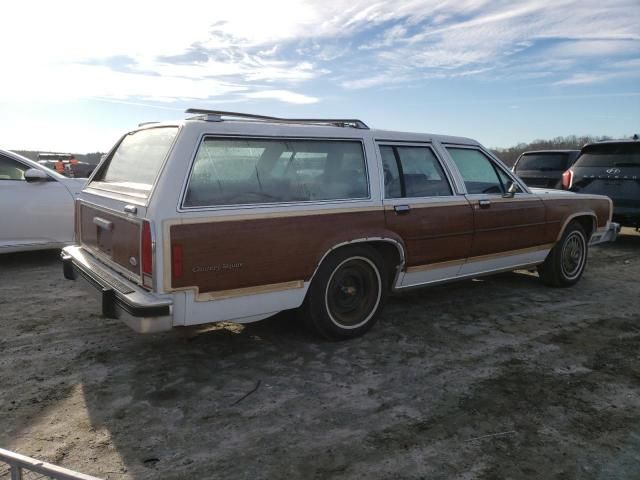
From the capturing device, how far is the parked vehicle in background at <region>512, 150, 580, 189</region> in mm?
11523

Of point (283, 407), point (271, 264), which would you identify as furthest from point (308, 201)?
point (283, 407)

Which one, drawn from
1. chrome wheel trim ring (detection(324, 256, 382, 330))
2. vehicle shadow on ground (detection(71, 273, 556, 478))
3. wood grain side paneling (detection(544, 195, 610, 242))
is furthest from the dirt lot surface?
wood grain side paneling (detection(544, 195, 610, 242))

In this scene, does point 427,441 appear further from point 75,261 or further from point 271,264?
point 75,261

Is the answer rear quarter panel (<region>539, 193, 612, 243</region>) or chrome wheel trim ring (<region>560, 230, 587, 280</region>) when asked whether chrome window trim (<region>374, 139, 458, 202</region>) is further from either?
chrome wheel trim ring (<region>560, 230, 587, 280</region>)

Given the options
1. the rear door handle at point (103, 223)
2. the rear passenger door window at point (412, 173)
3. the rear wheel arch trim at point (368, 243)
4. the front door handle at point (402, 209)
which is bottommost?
the rear wheel arch trim at point (368, 243)

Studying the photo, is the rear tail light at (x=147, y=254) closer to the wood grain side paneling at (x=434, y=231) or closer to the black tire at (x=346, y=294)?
the black tire at (x=346, y=294)

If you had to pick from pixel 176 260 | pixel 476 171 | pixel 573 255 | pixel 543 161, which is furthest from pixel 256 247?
pixel 543 161

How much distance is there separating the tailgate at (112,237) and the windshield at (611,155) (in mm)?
8008

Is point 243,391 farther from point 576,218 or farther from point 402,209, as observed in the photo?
point 576,218

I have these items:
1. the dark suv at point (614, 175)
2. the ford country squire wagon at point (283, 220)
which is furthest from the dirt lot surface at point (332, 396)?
the dark suv at point (614, 175)

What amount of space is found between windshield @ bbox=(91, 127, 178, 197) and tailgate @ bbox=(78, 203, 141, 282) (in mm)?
235

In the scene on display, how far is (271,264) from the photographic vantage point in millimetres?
3588

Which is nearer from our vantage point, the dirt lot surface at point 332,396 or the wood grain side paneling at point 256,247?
the dirt lot surface at point 332,396

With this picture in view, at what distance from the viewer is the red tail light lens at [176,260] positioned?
3179 millimetres
